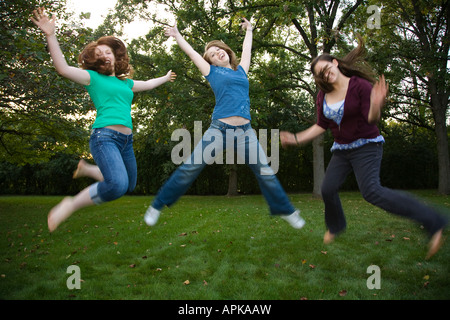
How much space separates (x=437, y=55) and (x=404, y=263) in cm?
1093

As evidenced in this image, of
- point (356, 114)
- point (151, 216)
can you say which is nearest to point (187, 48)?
point (151, 216)

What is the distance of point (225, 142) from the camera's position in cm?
270

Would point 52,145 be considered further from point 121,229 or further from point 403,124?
point 403,124

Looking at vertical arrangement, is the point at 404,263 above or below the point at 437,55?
below

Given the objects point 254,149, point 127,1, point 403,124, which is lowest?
point 254,149

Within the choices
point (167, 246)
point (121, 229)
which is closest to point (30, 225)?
point (121, 229)

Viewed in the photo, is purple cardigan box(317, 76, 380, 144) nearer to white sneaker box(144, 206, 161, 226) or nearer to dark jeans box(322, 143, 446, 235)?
dark jeans box(322, 143, 446, 235)

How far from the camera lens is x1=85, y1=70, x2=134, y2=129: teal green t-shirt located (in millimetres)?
2586

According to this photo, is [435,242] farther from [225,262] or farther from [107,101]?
[225,262]

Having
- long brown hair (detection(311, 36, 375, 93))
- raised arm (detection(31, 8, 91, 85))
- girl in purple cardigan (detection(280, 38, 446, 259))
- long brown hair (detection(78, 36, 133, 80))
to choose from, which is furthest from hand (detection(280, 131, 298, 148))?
raised arm (detection(31, 8, 91, 85))

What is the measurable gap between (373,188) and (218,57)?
5.48 feet

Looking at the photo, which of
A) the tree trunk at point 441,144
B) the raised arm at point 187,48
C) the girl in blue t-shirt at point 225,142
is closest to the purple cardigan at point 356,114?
the girl in blue t-shirt at point 225,142

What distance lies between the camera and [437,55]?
1248 cm

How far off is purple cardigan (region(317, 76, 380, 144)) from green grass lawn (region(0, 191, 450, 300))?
3.67 ft
